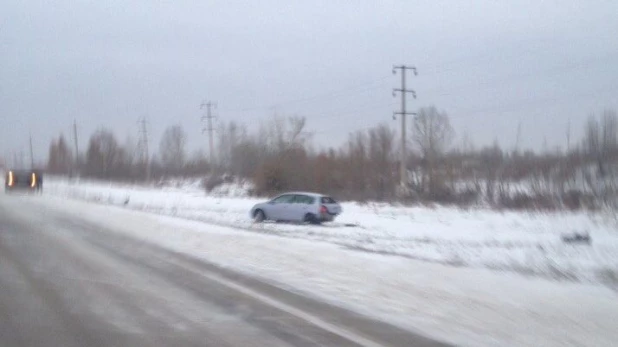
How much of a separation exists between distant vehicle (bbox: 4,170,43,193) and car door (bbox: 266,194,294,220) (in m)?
39.3

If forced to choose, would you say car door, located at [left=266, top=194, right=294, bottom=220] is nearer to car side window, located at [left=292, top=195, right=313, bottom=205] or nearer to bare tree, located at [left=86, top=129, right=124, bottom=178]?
car side window, located at [left=292, top=195, right=313, bottom=205]

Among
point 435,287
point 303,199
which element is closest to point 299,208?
point 303,199

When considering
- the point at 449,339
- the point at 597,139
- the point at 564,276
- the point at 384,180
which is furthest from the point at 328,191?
the point at 449,339

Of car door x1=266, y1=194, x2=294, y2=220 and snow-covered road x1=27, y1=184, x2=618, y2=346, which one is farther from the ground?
snow-covered road x1=27, y1=184, x2=618, y2=346

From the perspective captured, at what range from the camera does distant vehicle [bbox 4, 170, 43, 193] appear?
6773 cm

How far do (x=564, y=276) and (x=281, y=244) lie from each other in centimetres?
878

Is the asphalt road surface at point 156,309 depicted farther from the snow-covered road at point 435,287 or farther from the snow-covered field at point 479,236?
the snow-covered field at point 479,236

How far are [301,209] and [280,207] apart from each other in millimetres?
1223

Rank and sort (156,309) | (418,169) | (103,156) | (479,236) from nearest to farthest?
(156,309)
(479,236)
(418,169)
(103,156)

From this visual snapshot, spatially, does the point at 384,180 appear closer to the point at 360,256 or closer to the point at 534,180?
the point at 534,180

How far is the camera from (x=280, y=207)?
35406mm

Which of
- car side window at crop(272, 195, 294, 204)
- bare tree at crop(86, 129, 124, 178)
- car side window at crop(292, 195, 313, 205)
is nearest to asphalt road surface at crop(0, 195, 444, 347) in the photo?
car side window at crop(292, 195, 313, 205)

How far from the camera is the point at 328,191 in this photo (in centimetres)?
6394

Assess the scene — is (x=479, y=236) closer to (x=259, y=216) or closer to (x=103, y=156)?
(x=259, y=216)
